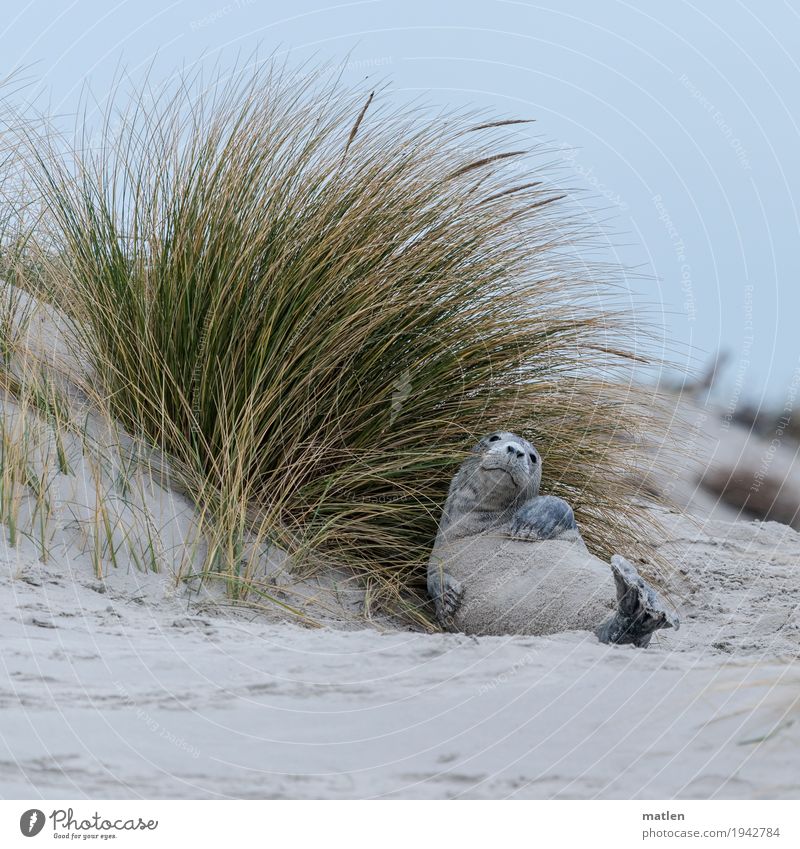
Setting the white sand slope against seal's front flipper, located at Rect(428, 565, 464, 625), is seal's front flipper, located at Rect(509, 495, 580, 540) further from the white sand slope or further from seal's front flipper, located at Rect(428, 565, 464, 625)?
the white sand slope

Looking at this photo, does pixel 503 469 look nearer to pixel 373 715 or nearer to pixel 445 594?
pixel 445 594

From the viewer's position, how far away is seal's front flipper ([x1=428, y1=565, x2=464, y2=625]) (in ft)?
11.9

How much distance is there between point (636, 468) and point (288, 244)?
1889mm

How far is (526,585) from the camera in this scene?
11.6 feet

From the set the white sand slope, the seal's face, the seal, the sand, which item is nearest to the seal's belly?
the seal

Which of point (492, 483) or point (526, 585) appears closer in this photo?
point (526, 585)

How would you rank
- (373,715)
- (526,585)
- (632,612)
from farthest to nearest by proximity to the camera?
1. (526,585)
2. (632,612)
3. (373,715)

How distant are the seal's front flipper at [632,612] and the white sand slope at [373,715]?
0.74 feet

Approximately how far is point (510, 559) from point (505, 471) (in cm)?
32

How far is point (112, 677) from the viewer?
246 centimetres

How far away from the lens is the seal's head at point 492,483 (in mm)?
3670

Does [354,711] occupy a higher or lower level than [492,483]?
lower

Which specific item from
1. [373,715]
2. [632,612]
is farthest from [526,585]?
[373,715]

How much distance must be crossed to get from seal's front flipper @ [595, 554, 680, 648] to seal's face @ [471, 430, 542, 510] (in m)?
0.66
